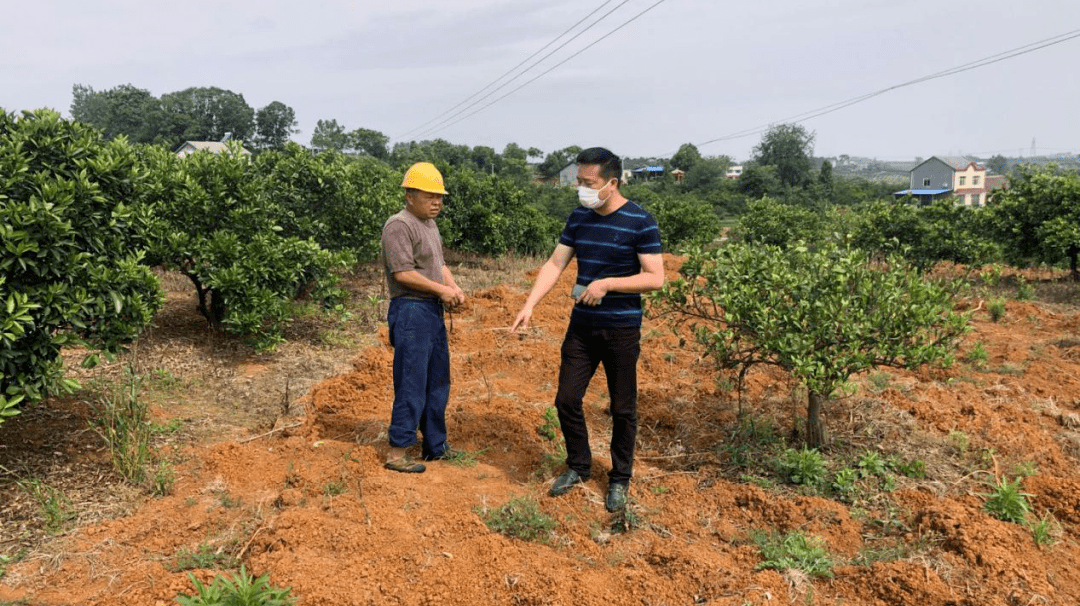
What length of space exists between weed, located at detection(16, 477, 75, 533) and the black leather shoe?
99.6 inches

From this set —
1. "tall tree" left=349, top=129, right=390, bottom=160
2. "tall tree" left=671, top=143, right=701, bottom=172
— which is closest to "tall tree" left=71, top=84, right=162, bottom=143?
"tall tree" left=349, top=129, right=390, bottom=160

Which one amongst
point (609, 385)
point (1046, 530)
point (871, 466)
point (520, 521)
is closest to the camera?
point (1046, 530)

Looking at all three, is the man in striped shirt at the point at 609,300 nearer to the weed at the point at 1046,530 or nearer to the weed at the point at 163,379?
the weed at the point at 1046,530

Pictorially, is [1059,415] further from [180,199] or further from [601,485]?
[180,199]

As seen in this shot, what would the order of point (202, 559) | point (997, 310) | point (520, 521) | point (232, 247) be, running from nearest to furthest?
point (202, 559)
point (520, 521)
point (232, 247)
point (997, 310)

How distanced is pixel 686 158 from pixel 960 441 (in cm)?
7611

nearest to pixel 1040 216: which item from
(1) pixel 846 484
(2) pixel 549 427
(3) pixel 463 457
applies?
(1) pixel 846 484

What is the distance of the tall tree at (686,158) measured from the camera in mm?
76075

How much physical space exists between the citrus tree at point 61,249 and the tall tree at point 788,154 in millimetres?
68240

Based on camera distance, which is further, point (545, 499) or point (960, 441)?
point (960, 441)

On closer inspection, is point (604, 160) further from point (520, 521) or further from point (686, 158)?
point (686, 158)

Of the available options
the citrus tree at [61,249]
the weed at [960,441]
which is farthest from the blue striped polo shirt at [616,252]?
the citrus tree at [61,249]

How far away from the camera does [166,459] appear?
4.25 m

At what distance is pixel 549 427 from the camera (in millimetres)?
4781
